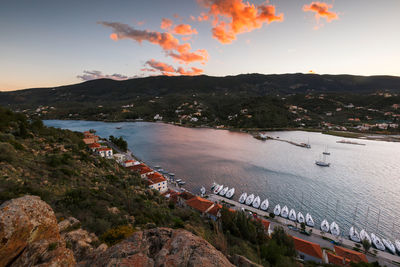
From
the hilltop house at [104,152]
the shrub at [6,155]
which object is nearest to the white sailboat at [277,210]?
the shrub at [6,155]

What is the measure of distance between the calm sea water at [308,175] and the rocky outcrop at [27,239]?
2353 centimetres

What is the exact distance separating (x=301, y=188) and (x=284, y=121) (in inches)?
2811

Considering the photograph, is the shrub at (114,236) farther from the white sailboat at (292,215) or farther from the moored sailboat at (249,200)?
the white sailboat at (292,215)

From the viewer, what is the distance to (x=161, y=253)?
264cm

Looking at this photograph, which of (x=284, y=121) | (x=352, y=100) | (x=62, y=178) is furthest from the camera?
(x=352, y=100)

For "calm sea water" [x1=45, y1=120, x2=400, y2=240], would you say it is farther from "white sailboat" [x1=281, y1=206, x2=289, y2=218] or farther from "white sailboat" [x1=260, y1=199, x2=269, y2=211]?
"white sailboat" [x1=281, y1=206, x2=289, y2=218]

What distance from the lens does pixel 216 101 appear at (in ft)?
443

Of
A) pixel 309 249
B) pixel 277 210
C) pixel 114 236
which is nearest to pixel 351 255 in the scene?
pixel 309 249

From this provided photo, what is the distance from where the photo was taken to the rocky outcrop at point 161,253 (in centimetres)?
244

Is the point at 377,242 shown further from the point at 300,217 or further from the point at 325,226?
the point at 300,217

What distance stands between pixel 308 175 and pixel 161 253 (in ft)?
126

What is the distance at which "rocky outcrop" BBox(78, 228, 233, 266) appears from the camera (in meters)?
2.44

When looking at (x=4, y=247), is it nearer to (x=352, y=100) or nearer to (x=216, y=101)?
(x=216, y=101)

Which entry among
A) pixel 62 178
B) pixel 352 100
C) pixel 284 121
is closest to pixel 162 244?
pixel 62 178
